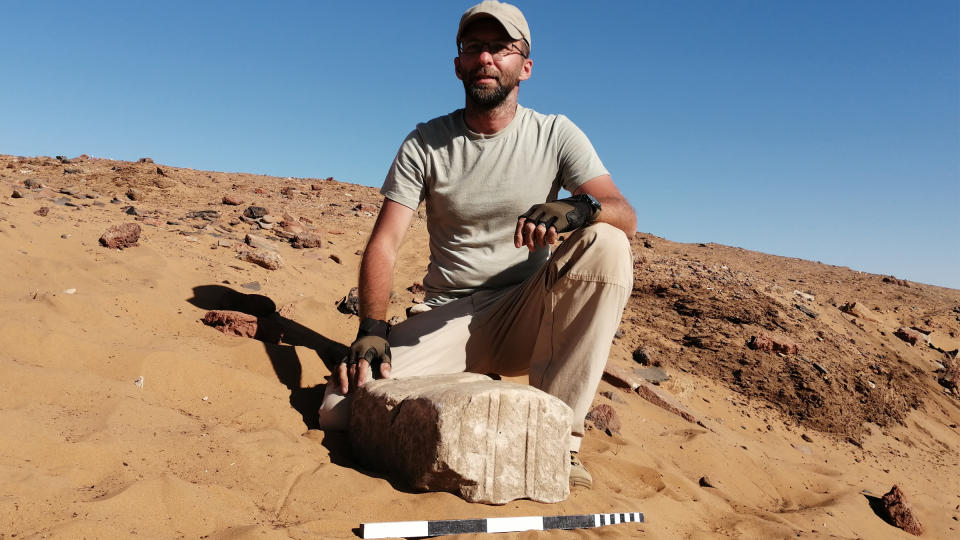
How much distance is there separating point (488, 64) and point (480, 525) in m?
1.96

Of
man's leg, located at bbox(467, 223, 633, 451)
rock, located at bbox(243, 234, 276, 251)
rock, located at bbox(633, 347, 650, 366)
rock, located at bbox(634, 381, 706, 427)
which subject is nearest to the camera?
man's leg, located at bbox(467, 223, 633, 451)

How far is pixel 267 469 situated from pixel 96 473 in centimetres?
49

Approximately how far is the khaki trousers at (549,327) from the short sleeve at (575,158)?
1.49 ft

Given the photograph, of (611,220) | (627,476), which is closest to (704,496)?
(627,476)

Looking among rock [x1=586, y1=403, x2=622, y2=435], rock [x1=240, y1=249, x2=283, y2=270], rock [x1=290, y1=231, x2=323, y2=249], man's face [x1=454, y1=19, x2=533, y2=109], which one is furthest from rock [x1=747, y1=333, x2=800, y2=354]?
rock [x1=290, y1=231, x2=323, y2=249]

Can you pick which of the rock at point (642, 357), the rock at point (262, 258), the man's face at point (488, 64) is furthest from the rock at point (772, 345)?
the rock at point (262, 258)

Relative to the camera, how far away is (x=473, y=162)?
3.07m

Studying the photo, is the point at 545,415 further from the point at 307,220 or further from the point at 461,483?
the point at 307,220

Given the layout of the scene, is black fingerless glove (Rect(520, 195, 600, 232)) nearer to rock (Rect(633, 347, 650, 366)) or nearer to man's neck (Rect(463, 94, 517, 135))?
man's neck (Rect(463, 94, 517, 135))

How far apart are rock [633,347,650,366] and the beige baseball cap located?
280 centimetres

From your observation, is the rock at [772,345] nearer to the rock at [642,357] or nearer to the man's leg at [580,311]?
the rock at [642,357]

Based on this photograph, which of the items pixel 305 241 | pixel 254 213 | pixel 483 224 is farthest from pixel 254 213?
pixel 483 224

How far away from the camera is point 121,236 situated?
4.38 metres

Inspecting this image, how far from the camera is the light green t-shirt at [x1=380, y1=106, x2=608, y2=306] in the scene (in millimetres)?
3051
